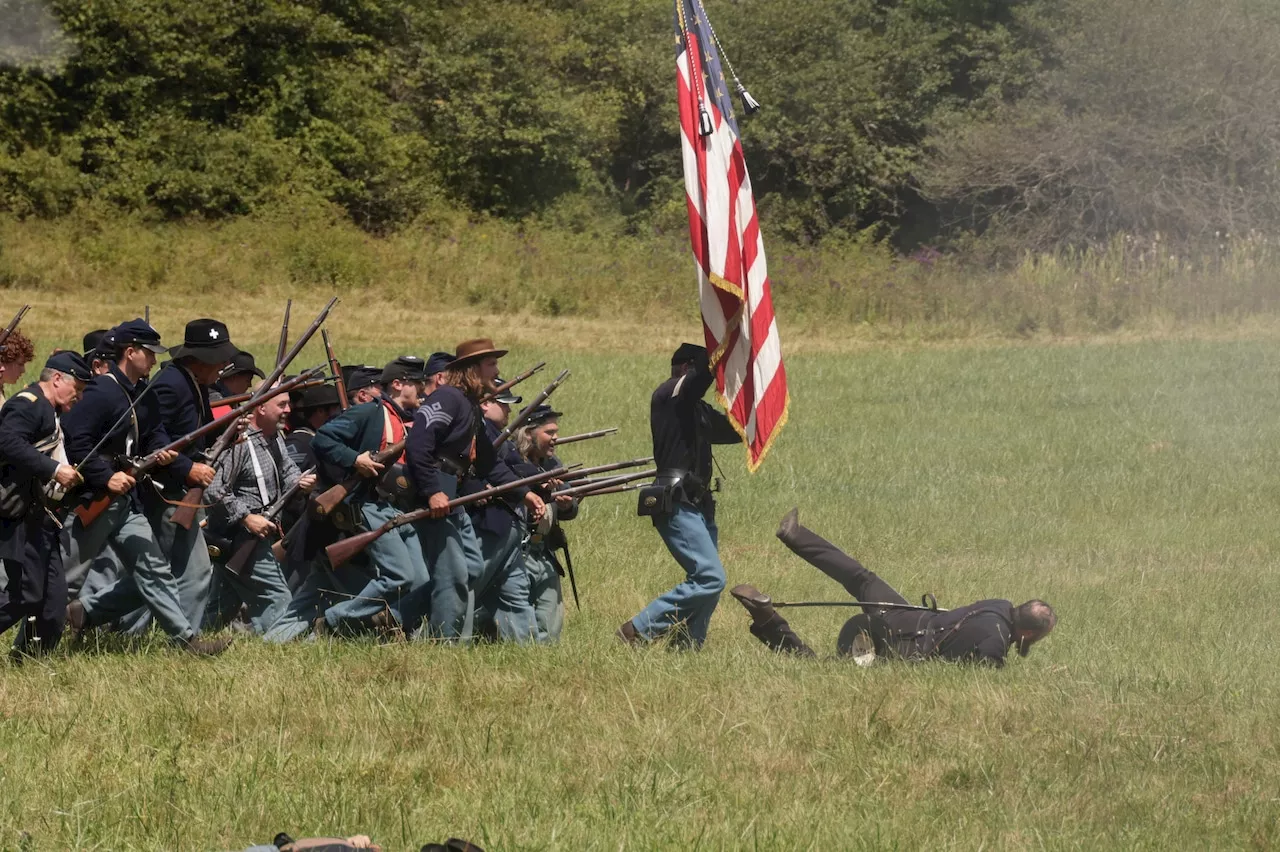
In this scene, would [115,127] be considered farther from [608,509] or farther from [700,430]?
[700,430]

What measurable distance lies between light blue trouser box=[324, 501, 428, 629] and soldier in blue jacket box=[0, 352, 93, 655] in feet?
5.39

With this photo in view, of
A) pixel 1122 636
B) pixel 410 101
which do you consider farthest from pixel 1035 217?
pixel 1122 636

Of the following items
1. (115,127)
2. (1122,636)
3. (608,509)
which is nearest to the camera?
(1122,636)

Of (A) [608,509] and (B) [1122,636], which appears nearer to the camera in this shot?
(B) [1122,636]

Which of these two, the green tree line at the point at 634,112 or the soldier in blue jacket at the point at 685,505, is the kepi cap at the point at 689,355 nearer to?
the soldier in blue jacket at the point at 685,505

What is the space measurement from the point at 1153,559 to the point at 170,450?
26.3 ft

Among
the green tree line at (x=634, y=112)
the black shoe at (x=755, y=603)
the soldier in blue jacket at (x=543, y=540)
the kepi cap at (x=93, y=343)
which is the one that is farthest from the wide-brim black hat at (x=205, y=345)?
the green tree line at (x=634, y=112)

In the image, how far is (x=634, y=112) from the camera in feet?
131

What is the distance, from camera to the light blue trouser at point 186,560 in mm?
9109

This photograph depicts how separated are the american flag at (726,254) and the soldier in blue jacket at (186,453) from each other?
2.62m

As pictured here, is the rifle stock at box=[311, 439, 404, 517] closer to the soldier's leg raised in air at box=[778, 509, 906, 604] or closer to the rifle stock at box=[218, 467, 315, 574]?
the rifle stock at box=[218, 467, 315, 574]

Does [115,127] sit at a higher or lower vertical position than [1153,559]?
higher

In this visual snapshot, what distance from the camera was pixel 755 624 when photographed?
970 centimetres

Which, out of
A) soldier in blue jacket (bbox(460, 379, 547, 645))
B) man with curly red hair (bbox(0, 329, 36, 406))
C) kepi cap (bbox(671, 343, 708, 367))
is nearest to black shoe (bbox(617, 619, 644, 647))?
soldier in blue jacket (bbox(460, 379, 547, 645))
